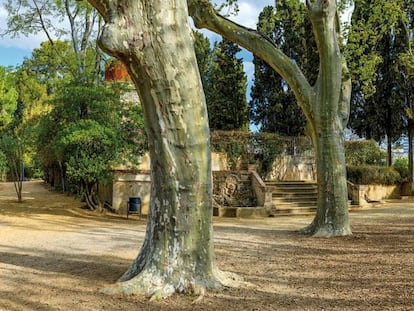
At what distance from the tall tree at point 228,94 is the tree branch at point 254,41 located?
50.8ft

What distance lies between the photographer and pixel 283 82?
24.3 metres

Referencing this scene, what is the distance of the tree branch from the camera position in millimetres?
9172

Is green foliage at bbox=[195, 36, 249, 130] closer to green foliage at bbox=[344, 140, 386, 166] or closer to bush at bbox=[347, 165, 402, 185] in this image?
green foliage at bbox=[344, 140, 386, 166]

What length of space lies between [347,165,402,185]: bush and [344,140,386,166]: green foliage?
3.43ft

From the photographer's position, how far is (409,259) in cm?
596

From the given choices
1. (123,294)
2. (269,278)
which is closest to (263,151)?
(269,278)

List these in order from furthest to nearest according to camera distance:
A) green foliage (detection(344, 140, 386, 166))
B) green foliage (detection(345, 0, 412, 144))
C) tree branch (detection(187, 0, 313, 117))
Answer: green foliage (detection(345, 0, 412, 144)) < green foliage (detection(344, 140, 386, 166)) < tree branch (detection(187, 0, 313, 117))

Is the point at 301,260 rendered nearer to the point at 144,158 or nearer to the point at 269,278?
the point at 269,278

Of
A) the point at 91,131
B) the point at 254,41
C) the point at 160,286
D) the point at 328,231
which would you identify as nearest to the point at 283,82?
the point at 91,131

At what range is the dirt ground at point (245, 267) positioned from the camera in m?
4.15

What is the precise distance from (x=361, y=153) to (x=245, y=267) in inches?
640

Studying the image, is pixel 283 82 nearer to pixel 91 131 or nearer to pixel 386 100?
pixel 386 100

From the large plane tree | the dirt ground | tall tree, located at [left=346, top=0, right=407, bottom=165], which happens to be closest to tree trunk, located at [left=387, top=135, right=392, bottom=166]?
tall tree, located at [left=346, top=0, right=407, bottom=165]

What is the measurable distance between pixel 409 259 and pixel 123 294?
13.2 ft
